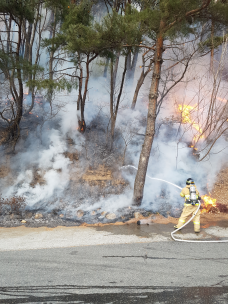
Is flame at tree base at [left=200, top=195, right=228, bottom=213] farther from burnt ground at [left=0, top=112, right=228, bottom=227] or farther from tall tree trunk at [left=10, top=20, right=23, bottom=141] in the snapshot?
tall tree trunk at [left=10, top=20, right=23, bottom=141]

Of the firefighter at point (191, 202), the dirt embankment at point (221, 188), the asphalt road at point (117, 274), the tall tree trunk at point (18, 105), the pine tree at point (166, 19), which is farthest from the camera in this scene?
the tall tree trunk at point (18, 105)

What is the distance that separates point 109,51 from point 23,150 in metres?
6.20

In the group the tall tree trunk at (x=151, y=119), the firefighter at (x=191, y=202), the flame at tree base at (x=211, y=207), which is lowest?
the flame at tree base at (x=211, y=207)

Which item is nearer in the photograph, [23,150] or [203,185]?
[203,185]

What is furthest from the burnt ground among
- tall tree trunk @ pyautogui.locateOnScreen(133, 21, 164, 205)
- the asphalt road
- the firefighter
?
the asphalt road

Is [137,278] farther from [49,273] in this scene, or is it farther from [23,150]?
[23,150]

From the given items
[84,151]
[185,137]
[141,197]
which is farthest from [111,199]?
[185,137]

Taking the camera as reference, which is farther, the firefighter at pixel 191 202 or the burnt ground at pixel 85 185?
the burnt ground at pixel 85 185

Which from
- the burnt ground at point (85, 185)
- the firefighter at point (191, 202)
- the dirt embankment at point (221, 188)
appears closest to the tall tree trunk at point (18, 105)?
the burnt ground at point (85, 185)

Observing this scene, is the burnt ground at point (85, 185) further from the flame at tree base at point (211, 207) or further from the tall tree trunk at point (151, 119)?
the tall tree trunk at point (151, 119)

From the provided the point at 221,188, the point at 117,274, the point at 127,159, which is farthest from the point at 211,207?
the point at 117,274

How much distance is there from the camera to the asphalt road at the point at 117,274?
3439 millimetres

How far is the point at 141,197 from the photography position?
334 inches

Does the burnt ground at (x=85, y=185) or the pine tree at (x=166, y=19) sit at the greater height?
the pine tree at (x=166, y=19)
